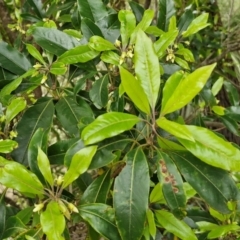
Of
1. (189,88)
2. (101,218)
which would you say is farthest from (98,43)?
(101,218)

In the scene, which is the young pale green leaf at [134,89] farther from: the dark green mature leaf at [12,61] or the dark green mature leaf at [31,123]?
the dark green mature leaf at [12,61]

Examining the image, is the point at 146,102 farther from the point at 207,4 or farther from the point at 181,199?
the point at 207,4

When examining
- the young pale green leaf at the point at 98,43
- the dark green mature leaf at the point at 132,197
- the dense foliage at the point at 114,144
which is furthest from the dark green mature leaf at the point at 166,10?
the dark green mature leaf at the point at 132,197

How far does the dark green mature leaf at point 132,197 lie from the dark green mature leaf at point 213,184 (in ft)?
0.30

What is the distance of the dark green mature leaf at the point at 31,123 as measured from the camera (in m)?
0.81

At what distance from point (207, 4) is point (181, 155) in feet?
5.43

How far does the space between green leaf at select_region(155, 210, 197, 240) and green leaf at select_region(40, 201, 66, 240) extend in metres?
0.26

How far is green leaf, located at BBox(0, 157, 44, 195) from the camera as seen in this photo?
679 millimetres

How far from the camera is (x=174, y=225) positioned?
2.60 ft

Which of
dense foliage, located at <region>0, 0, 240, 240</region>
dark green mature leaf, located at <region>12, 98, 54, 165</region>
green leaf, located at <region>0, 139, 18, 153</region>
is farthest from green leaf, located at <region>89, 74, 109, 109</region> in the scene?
green leaf, located at <region>0, 139, 18, 153</region>

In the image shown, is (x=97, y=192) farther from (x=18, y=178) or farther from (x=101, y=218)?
(x=18, y=178)

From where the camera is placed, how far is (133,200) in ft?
2.21

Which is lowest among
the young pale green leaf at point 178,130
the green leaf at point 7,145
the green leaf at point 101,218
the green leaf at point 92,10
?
the green leaf at point 101,218

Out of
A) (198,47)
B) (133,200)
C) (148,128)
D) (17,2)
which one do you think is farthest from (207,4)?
(133,200)
